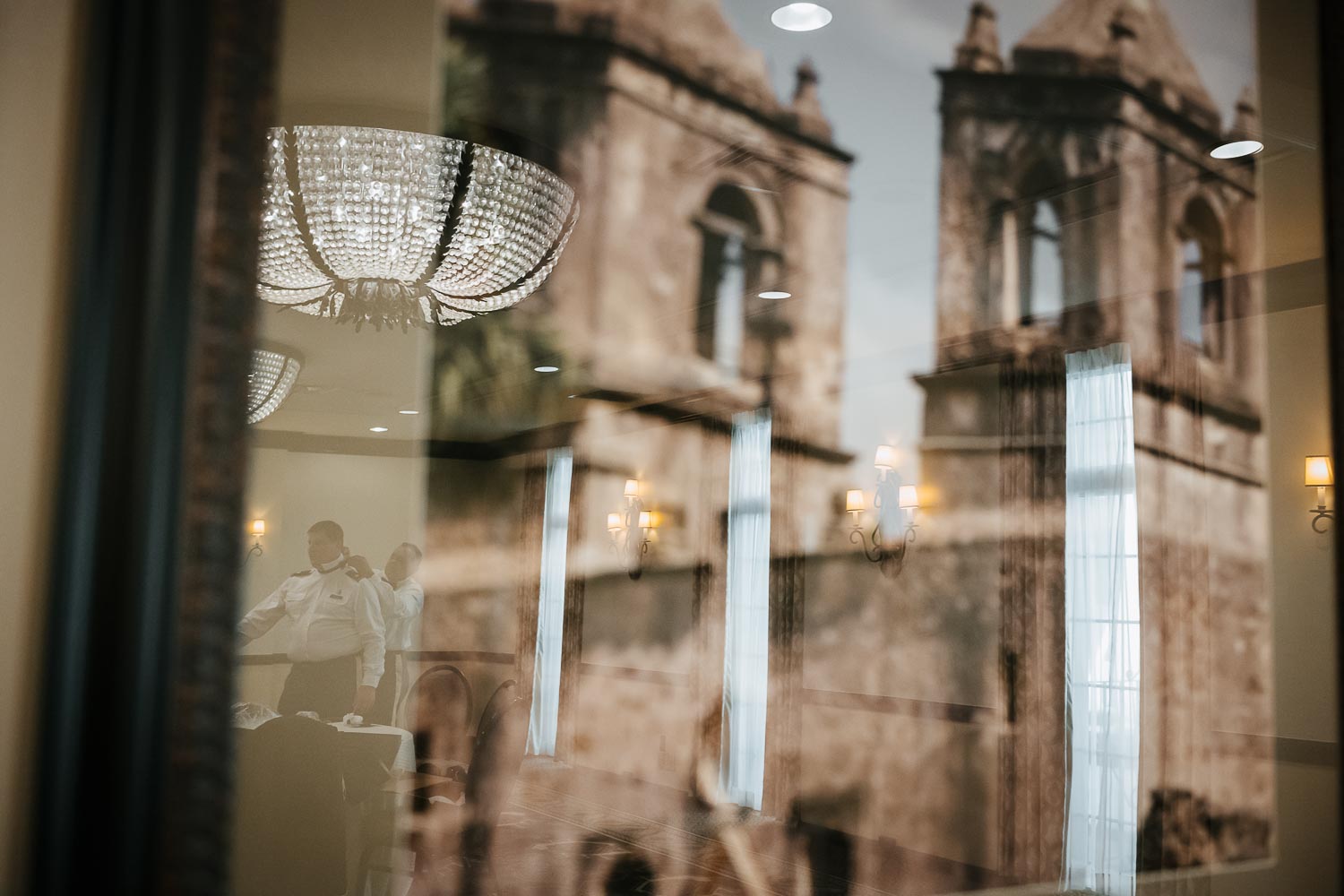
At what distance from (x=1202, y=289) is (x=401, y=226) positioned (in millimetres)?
3498

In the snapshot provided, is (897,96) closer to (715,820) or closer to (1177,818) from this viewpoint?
(1177,818)

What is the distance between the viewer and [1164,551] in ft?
12.5

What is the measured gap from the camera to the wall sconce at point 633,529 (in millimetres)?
4297

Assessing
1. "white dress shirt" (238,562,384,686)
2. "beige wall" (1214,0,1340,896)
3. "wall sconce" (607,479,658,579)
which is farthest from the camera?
"wall sconce" (607,479,658,579)

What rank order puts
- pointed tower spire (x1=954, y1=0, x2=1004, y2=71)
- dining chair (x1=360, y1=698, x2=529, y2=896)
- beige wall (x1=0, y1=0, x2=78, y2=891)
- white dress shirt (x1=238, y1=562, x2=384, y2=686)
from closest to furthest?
beige wall (x1=0, y1=0, x2=78, y2=891)
white dress shirt (x1=238, y1=562, x2=384, y2=686)
dining chair (x1=360, y1=698, x2=529, y2=896)
pointed tower spire (x1=954, y1=0, x2=1004, y2=71)

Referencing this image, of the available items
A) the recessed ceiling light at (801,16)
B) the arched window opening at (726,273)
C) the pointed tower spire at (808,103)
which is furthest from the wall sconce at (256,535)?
the pointed tower spire at (808,103)

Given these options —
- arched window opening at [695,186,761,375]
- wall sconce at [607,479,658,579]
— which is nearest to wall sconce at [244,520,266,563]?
arched window opening at [695,186,761,375]

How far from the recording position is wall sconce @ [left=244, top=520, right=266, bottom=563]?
0.66 m

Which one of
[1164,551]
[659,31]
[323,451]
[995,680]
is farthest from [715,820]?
[323,451]

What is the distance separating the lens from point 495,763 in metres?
1.48

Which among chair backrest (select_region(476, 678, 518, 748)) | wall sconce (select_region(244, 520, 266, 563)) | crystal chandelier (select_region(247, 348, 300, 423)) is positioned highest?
crystal chandelier (select_region(247, 348, 300, 423))

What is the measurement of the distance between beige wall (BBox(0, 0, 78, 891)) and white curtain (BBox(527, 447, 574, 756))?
1.08 metres

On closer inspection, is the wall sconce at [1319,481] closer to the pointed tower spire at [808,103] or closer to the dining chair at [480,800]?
the pointed tower spire at [808,103]

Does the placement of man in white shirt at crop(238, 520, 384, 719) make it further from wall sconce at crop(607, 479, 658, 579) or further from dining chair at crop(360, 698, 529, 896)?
wall sconce at crop(607, 479, 658, 579)
